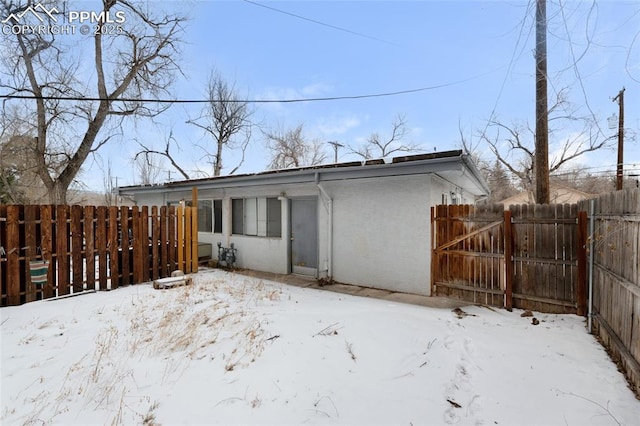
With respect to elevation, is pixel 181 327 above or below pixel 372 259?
below

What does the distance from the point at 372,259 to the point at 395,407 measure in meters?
4.26

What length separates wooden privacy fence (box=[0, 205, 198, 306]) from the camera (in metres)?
5.04

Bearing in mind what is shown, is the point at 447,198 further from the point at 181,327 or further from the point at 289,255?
the point at 181,327

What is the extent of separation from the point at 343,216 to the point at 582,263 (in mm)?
4316

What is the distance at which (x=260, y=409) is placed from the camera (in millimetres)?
2453

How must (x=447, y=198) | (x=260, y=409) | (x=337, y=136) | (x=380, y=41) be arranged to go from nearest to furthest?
(x=260, y=409)
(x=447, y=198)
(x=380, y=41)
(x=337, y=136)

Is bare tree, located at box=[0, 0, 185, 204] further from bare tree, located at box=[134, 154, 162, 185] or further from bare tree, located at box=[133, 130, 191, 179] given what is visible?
bare tree, located at box=[134, 154, 162, 185]

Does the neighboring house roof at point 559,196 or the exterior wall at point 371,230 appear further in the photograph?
the neighboring house roof at point 559,196

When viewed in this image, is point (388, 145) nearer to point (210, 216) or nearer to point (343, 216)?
point (210, 216)

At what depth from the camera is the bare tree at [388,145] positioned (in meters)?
25.9

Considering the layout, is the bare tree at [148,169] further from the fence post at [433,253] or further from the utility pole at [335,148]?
the fence post at [433,253]

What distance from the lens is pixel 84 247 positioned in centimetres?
589

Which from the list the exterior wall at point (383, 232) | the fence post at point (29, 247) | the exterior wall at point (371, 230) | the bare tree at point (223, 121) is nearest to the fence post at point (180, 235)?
the exterior wall at point (371, 230)

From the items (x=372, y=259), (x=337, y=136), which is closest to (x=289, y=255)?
(x=372, y=259)
